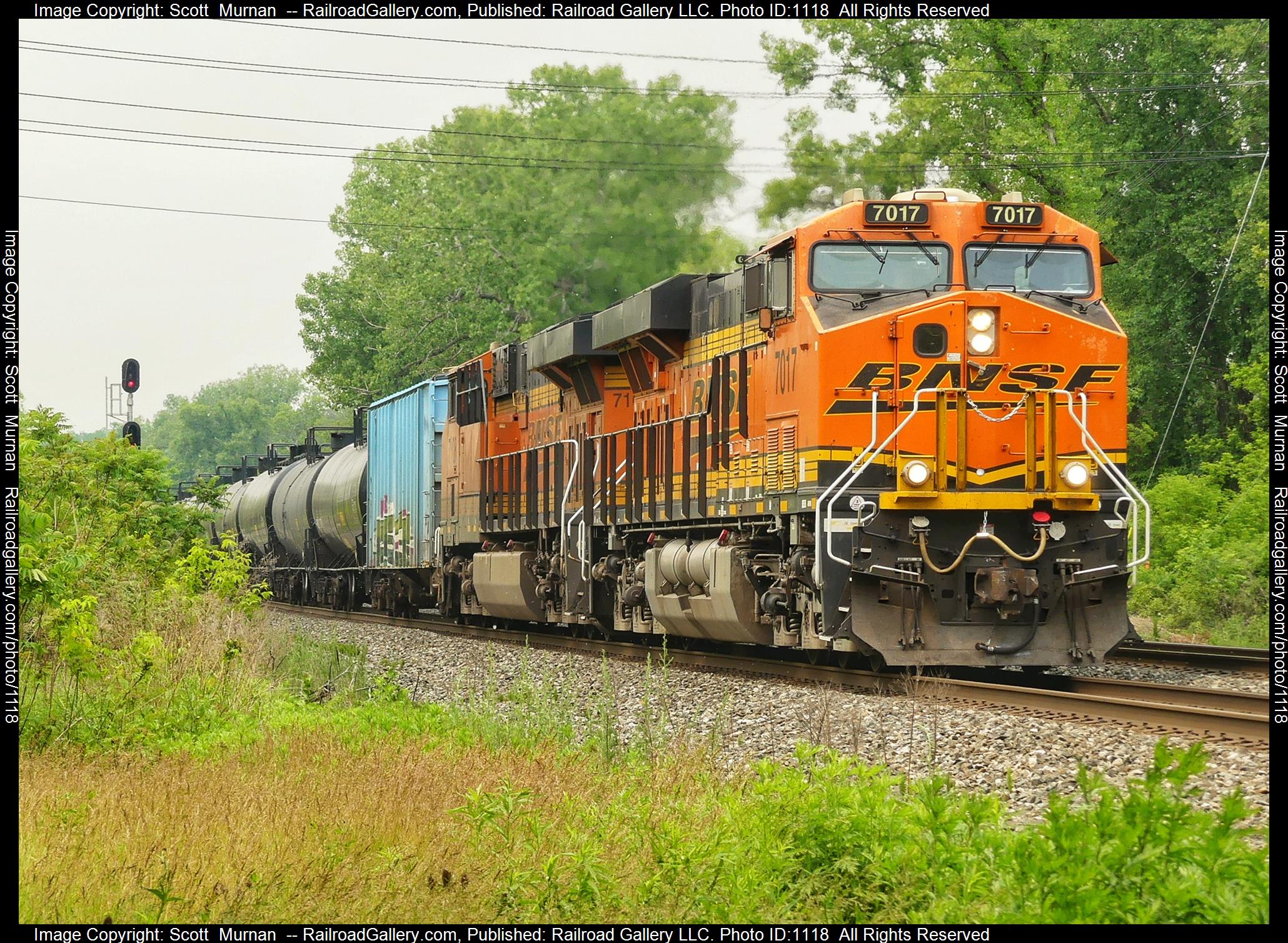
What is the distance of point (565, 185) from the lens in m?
37.0

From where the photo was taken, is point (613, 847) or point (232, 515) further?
point (232, 515)

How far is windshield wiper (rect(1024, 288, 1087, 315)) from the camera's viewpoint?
12.7 m

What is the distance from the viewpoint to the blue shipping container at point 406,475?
25109 mm

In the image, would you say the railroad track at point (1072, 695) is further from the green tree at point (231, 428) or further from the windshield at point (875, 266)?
the green tree at point (231, 428)

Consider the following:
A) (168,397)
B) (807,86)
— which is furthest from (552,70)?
(168,397)

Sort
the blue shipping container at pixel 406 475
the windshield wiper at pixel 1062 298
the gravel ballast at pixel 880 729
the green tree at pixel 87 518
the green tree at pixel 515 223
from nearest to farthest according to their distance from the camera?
the gravel ballast at pixel 880 729, the green tree at pixel 87 518, the windshield wiper at pixel 1062 298, the blue shipping container at pixel 406 475, the green tree at pixel 515 223

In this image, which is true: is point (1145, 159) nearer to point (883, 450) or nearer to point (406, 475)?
point (406, 475)

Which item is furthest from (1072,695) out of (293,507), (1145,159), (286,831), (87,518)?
(293,507)

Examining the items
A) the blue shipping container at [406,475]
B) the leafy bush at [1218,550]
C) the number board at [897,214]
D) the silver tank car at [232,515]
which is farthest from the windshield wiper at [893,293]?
the silver tank car at [232,515]

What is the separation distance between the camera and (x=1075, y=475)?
1216 cm

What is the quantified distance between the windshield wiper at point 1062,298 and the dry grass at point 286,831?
20.6ft

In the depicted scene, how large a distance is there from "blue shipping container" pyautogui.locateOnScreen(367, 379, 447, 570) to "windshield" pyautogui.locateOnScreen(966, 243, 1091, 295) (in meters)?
13.6

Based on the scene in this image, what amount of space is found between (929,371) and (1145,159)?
17.9 m
